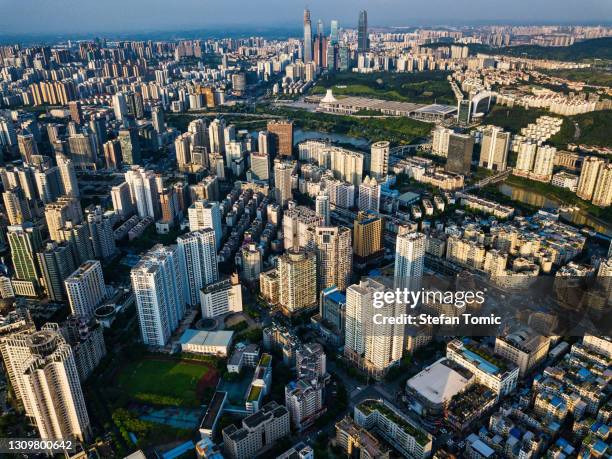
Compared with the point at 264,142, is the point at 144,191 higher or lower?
lower

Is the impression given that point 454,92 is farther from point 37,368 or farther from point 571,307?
point 37,368

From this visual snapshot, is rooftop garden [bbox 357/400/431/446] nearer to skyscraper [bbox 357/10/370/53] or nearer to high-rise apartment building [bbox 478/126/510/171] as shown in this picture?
high-rise apartment building [bbox 478/126/510/171]

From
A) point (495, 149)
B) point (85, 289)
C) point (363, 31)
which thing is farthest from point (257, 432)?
point (363, 31)

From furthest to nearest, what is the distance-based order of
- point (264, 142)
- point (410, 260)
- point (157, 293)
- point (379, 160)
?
point (264, 142)
point (379, 160)
point (410, 260)
point (157, 293)

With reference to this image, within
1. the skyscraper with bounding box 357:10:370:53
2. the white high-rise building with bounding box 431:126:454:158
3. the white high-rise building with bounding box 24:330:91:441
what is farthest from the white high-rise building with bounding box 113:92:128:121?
the skyscraper with bounding box 357:10:370:53

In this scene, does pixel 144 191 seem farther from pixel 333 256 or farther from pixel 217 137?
pixel 333 256

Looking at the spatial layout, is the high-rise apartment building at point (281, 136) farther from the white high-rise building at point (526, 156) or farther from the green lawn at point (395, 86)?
the green lawn at point (395, 86)
